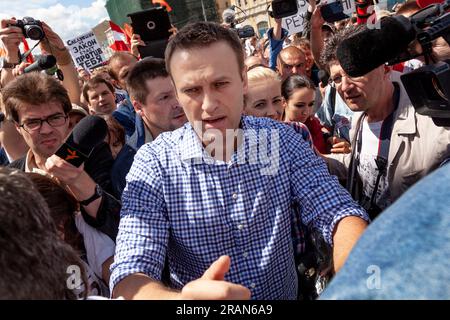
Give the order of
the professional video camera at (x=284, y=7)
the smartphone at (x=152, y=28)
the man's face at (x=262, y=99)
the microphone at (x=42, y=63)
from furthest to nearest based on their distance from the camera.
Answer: the professional video camera at (x=284, y=7) < the smartphone at (x=152, y=28) < the microphone at (x=42, y=63) < the man's face at (x=262, y=99)

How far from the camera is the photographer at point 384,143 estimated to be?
71.9 inches

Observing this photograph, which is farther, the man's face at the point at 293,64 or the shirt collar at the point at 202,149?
the man's face at the point at 293,64

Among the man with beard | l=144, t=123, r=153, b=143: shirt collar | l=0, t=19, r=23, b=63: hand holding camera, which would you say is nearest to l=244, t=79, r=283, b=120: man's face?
the man with beard

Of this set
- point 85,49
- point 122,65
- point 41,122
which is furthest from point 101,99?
point 85,49

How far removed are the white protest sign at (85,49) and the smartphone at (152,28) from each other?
2938mm

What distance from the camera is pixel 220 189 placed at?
1.41 meters

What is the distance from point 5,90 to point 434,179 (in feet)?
7.67

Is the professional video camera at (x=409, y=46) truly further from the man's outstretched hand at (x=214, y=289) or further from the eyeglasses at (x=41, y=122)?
the eyeglasses at (x=41, y=122)

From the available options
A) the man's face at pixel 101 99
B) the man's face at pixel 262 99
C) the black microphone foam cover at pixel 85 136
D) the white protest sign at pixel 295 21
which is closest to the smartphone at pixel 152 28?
the man's face at pixel 101 99

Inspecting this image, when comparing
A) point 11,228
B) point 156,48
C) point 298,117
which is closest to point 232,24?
point 156,48

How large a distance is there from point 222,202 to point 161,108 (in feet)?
4.32

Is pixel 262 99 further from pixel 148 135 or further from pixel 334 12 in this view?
pixel 334 12
